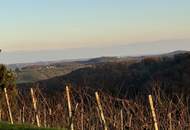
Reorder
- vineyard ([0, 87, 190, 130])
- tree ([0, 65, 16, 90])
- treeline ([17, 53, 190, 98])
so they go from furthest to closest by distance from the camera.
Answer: treeline ([17, 53, 190, 98]) → tree ([0, 65, 16, 90]) → vineyard ([0, 87, 190, 130])

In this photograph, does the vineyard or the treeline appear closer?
the vineyard

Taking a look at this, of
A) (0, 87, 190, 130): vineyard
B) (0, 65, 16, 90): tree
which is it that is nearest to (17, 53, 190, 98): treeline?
(0, 87, 190, 130): vineyard

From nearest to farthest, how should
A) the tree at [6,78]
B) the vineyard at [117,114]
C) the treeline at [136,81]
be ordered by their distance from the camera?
the vineyard at [117,114], the tree at [6,78], the treeline at [136,81]

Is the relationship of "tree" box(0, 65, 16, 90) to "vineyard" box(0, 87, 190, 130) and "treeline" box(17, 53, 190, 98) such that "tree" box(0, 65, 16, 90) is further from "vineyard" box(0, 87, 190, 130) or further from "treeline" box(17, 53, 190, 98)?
"vineyard" box(0, 87, 190, 130)

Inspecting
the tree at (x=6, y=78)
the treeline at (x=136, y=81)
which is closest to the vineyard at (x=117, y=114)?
the treeline at (x=136, y=81)

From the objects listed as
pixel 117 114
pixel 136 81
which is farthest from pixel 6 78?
pixel 136 81

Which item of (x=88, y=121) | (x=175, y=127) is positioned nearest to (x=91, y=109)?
(x=88, y=121)

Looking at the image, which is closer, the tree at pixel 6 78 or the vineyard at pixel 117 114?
the vineyard at pixel 117 114

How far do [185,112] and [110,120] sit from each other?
6.45ft

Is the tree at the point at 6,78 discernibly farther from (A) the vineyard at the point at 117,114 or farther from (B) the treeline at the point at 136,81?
(A) the vineyard at the point at 117,114

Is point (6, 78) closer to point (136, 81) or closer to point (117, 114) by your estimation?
point (117, 114)

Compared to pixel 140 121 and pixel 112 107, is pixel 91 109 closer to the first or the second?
pixel 112 107

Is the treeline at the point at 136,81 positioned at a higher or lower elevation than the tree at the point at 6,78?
lower

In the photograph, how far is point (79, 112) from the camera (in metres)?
17.0
